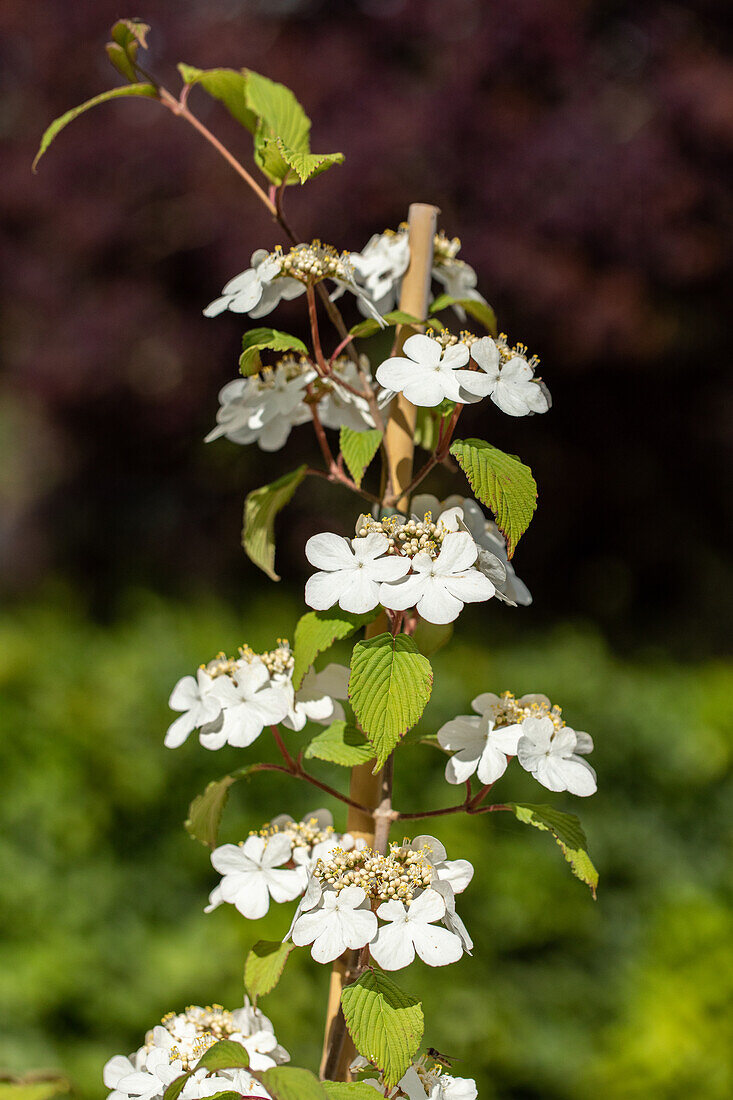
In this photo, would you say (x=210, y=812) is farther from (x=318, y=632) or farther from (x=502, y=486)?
(x=502, y=486)

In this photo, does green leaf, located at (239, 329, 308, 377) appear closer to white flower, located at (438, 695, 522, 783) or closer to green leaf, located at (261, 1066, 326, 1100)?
white flower, located at (438, 695, 522, 783)

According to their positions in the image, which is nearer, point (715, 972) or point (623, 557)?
point (715, 972)

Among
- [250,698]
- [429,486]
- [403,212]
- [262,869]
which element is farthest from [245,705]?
[429,486]

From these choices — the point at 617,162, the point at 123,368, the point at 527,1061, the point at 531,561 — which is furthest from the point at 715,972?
the point at 123,368

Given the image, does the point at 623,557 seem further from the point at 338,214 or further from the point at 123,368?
the point at 123,368

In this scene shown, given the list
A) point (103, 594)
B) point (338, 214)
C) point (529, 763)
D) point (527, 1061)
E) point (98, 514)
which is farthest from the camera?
point (98, 514)

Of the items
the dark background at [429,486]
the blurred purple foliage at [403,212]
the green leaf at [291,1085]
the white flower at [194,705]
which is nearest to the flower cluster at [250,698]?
the white flower at [194,705]

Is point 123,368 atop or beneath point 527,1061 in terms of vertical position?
atop

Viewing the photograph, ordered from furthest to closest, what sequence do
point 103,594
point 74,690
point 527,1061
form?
point 103,594
point 74,690
point 527,1061
